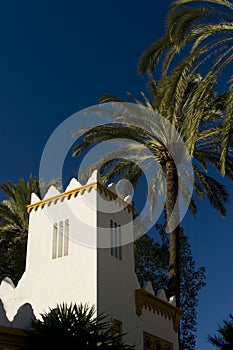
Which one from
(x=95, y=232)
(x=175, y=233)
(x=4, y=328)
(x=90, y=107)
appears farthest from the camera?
(x=90, y=107)

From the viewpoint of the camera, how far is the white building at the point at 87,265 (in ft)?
43.8

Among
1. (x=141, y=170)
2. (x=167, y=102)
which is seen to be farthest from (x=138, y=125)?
(x=167, y=102)

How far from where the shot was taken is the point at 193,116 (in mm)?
14680

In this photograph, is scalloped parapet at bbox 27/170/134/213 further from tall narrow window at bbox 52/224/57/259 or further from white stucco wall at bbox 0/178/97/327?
tall narrow window at bbox 52/224/57/259

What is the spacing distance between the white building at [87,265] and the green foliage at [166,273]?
34.2ft

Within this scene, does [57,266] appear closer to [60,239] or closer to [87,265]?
[60,239]

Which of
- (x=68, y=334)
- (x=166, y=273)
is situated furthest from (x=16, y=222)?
(x=68, y=334)

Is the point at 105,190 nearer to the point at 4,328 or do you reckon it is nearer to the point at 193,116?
the point at 193,116

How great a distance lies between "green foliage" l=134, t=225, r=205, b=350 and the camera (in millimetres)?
26188

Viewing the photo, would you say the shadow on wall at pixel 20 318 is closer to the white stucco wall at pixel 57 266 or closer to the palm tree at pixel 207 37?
the white stucco wall at pixel 57 266

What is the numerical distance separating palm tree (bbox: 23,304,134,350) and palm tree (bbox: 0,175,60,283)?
13.5m

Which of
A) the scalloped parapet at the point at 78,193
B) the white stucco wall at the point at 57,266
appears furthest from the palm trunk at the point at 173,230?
the white stucco wall at the point at 57,266

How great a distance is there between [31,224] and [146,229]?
456 inches

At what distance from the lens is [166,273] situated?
88.5ft
